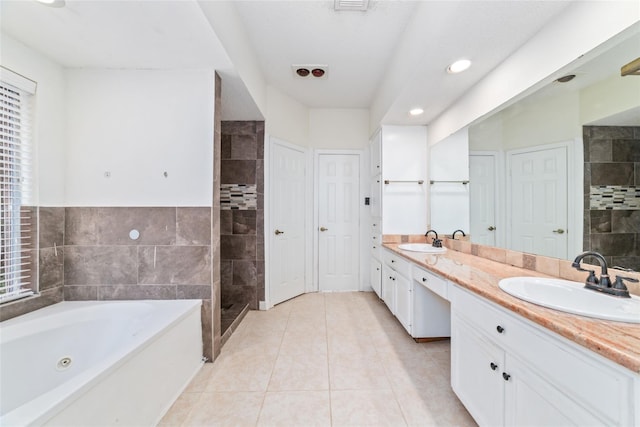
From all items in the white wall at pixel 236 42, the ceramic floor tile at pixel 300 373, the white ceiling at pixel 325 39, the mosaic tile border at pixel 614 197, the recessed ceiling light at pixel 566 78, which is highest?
the white ceiling at pixel 325 39

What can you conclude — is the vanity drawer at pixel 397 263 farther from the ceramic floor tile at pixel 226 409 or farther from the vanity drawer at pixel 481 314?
the ceramic floor tile at pixel 226 409

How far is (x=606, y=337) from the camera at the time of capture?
708 mm

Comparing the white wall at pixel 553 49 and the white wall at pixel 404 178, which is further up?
the white wall at pixel 553 49

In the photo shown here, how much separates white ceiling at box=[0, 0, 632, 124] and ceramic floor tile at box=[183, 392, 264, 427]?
2.25 meters

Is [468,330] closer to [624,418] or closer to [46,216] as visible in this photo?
[624,418]

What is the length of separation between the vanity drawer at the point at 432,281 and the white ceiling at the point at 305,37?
1.47 m

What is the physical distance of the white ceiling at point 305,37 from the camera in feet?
4.32

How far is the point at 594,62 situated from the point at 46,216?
3365 millimetres

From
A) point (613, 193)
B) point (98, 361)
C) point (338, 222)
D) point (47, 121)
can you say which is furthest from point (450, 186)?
point (47, 121)

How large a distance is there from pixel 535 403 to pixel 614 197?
3.38 ft

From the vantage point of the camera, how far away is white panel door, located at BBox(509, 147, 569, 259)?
1383mm

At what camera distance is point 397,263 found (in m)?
2.39

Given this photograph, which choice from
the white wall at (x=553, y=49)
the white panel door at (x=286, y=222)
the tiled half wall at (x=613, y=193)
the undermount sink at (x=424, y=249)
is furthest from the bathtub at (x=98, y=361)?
the white wall at (x=553, y=49)

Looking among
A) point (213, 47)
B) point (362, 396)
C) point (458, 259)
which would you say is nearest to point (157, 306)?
point (362, 396)
